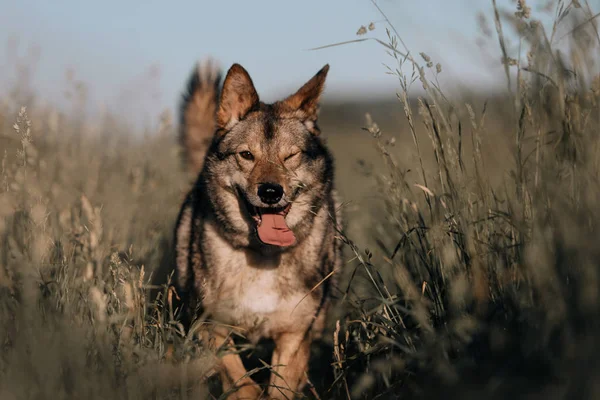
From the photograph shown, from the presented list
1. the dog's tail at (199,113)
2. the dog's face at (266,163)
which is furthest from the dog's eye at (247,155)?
the dog's tail at (199,113)

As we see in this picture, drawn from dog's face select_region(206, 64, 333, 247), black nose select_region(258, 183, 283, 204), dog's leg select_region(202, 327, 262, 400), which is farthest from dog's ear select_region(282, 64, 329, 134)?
dog's leg select_region(202, 327, 262, 400)

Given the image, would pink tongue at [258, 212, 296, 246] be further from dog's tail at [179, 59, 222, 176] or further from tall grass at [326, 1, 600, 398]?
dog's tail at [179, 59, 222, 176]

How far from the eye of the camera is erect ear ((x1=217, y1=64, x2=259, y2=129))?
3.97 metres

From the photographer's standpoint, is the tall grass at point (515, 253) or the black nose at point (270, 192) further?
A: the black nose at point (270, 192)

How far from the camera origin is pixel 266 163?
3.80m

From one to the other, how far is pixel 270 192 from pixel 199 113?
1.54 m

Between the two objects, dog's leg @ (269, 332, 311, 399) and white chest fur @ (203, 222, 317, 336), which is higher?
white chest fur @ (203, 222, 317, 336)

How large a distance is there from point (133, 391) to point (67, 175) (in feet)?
13.2

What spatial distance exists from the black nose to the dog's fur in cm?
3

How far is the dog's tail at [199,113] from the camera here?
15.8 ft

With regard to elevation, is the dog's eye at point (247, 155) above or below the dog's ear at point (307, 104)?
below

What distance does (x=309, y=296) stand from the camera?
12.2 feet

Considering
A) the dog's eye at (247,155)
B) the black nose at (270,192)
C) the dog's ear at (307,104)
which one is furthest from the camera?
the dog's ear at (307,104)

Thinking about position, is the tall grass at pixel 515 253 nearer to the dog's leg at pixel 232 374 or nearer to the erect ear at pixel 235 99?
the dog's leg at pixel 232 374
